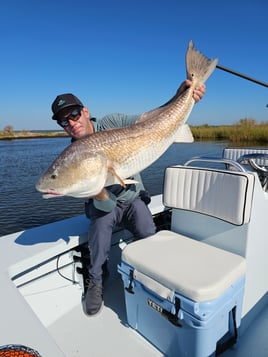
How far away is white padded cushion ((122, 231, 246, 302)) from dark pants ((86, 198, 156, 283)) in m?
0.28

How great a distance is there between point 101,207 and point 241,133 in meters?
26.1

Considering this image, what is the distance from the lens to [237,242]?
6.95ft

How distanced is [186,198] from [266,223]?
68 cm

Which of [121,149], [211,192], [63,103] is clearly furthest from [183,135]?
[63,103]

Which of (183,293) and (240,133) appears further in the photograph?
(240,133)

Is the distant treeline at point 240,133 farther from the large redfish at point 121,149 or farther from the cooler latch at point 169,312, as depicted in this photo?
the cooler latch at point 169,312

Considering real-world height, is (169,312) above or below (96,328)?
above

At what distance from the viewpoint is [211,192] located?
7.28ft

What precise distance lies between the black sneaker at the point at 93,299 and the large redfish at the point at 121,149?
1102mm

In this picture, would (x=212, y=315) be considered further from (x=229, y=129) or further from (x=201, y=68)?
(x=229, y=129)

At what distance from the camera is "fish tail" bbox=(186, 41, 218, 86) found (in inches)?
87.0

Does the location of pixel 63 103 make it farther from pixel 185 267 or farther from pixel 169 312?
pixel 169 312

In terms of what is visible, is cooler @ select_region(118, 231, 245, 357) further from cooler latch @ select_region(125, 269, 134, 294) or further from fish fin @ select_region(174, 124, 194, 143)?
fish fin @ select_region(174, 124, 194, 143)

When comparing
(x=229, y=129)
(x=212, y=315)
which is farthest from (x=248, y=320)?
(x=229, y=129)
